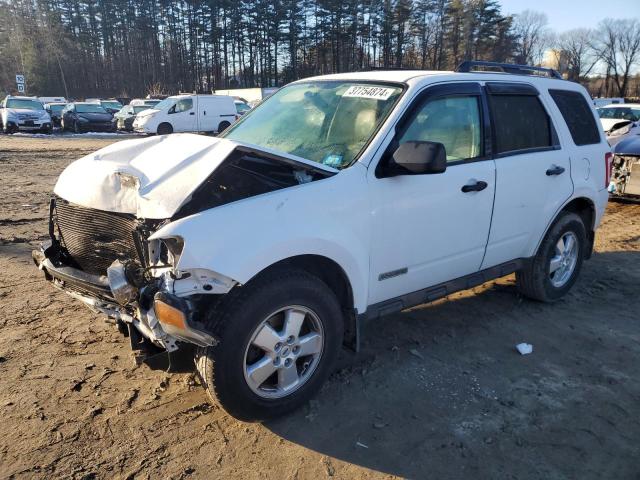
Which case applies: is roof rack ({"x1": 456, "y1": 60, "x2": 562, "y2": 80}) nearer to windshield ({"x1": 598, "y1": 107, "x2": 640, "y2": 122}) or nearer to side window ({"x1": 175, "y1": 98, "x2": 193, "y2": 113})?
windshield ({"x1": 598, "y1": 107, "x2": 640, "y2": 122})

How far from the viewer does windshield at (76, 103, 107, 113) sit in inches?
1106

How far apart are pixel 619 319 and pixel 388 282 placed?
2565 mm

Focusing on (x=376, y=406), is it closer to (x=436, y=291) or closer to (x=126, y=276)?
(x=436, y=291)

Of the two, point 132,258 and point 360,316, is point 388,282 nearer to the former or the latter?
point 360,316

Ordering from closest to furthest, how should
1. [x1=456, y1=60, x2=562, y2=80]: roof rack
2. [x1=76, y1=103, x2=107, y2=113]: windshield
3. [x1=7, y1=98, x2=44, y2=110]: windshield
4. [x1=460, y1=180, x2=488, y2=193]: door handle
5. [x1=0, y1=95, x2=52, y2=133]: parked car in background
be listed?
[x1=460, y1=180, x2=488, y2=193]: door handle < [x1=456, y1=60, x2=562, y2=80]: roof rack < [x1=0, y1=95, x2=52, y2=133]: parked car in background < [x1=7, y1=98, x2=44, y2=110]: windshield < [x1=76, y1=103, x2=107, y2=113]: windshield

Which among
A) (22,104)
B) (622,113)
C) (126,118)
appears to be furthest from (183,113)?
(622,113)

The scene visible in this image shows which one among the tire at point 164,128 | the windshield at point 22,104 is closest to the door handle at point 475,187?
the tire at point 164,128

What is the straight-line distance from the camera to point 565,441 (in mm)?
2918

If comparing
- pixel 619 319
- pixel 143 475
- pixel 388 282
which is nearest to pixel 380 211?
pixel 388 282

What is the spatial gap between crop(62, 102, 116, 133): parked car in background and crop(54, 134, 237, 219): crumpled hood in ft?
90.4

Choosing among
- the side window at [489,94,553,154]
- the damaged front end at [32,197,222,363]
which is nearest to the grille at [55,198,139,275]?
the damaged front end at [32,197,222,363]

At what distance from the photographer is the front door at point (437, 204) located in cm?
328

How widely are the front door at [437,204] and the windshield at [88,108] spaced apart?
28654 mm

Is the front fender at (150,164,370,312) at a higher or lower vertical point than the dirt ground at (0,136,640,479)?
higher
